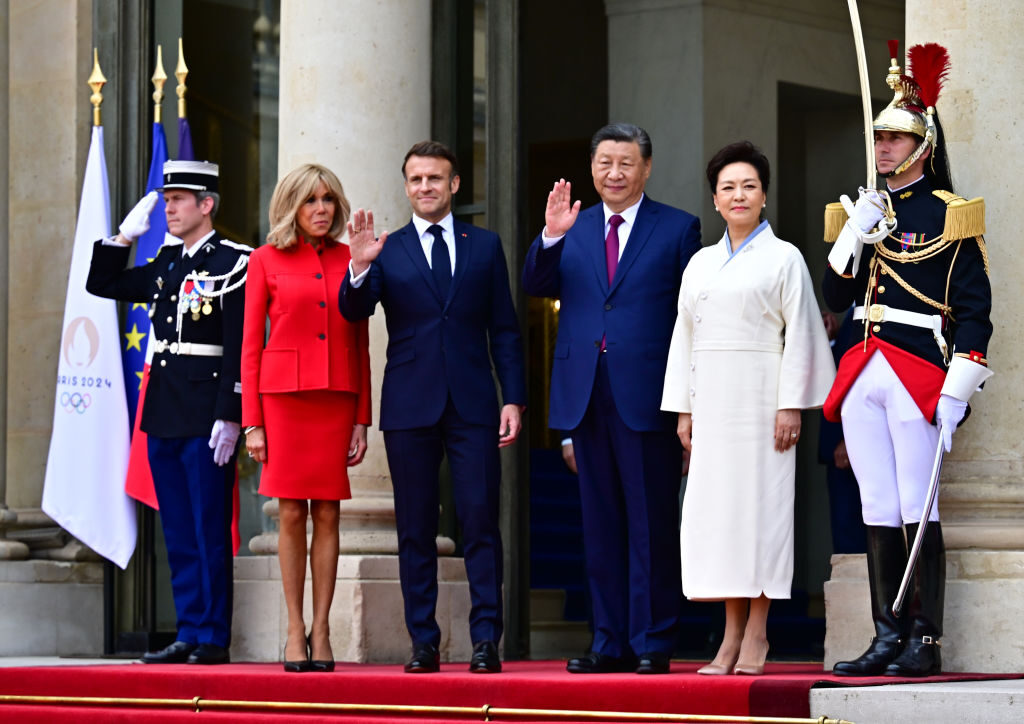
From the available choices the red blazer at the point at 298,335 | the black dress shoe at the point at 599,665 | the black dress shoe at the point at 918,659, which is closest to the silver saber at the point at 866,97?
the black dress shoe at the point at 918,659

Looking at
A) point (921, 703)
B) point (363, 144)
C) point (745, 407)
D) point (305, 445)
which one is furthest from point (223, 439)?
point (921, 703)

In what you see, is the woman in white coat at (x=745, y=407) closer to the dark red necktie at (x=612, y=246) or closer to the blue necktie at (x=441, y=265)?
the dark red necktie at (x=612, y=246)

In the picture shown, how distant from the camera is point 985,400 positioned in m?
7.29

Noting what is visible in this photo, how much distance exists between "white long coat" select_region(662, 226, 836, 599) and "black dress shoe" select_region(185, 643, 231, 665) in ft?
7.52

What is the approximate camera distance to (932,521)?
6.80m

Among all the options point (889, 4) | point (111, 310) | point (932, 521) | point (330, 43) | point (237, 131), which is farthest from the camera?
point (889, 4)

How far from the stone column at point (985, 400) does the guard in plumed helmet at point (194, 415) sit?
2.72 metres

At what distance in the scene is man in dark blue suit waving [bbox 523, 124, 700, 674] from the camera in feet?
24.0

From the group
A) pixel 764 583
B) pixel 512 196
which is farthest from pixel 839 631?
pixel 512 196

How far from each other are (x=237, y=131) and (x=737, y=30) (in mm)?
2890

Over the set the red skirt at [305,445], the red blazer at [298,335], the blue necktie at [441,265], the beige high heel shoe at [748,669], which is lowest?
the beige high heel shoe at [748,669]

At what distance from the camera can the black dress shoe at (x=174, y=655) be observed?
834 cm

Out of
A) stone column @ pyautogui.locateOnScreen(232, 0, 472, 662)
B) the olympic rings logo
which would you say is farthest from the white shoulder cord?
the olympic rings logo

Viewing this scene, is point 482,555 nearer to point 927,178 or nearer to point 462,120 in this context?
point 927,178
